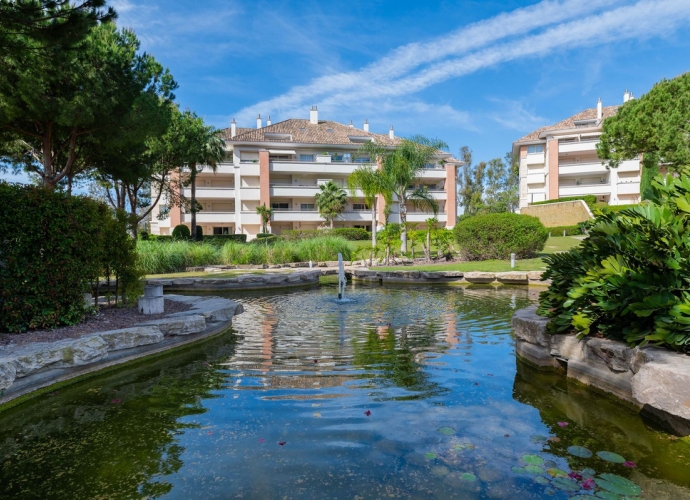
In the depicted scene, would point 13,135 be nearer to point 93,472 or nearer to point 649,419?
point 93,472

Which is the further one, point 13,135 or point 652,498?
point 13,135

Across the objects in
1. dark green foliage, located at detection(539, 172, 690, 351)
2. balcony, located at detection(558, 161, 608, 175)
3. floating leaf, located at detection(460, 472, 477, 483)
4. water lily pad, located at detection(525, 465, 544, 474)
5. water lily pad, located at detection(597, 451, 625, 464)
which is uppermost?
balcony, located at detection(558, 161, 608, 175)

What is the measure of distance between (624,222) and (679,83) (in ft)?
56.1

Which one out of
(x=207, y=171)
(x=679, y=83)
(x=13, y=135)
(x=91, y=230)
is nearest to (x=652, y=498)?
(x=91, y=230)

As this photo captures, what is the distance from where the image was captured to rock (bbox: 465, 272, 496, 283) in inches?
536

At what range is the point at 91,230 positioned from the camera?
19.2ft

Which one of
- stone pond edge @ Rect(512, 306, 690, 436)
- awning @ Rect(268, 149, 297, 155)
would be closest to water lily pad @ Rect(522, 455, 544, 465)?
stone pond edge @ Rect(512, 306, 690, 436)

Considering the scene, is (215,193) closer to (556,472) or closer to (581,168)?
(581,168)

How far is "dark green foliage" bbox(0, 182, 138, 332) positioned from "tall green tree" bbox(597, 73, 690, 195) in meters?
17.8

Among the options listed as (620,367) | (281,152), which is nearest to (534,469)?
(620,367)

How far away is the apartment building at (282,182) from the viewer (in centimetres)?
4322

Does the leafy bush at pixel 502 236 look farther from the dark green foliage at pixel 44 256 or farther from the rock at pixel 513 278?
the dark green foliage at pixel 44 256

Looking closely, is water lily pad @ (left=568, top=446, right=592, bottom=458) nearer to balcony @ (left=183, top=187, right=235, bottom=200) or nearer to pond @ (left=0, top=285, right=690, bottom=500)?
pond @ (left=0, top=285, right=690, bottom=500)

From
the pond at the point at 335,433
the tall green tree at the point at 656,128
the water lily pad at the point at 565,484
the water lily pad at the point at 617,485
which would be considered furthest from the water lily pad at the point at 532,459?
the tall green tree at the point at 656,128
